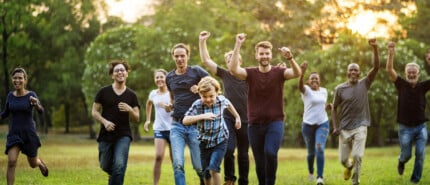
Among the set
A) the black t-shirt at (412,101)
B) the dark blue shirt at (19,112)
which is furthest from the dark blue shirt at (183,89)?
the black t-shirt at (412,101)

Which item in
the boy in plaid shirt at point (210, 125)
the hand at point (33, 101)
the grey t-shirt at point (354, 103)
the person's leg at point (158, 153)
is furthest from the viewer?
the grey t-shirt at point (354, 103)

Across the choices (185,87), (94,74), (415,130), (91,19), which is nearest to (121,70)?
(185,87)

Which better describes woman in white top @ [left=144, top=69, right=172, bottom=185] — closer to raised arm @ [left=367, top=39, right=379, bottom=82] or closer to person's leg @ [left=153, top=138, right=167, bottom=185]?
person's leg @ [left=153, top=138, right=167, bottom=185]

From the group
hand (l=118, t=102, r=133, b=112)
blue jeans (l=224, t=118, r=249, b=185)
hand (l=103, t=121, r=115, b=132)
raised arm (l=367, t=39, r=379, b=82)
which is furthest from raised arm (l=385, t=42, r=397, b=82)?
hand (l=103, t=121, r=115, b=132)

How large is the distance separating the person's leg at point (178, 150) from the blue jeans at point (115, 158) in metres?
0.71

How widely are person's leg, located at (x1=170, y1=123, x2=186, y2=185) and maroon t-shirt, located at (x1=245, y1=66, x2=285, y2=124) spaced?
126 cm

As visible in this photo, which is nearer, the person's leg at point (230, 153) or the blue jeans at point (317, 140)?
the person's leg at point (230, 153)

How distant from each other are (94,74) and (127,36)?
3944mm

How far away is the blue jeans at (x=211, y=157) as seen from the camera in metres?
9.23

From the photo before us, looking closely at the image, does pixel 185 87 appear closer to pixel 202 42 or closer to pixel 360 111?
pixel 202 42

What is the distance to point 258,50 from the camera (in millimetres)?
9484

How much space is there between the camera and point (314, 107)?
1374 centimetres

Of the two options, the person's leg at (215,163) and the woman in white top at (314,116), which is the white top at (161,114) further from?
the woman in white top at (314,116)

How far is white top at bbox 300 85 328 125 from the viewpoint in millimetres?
13719
